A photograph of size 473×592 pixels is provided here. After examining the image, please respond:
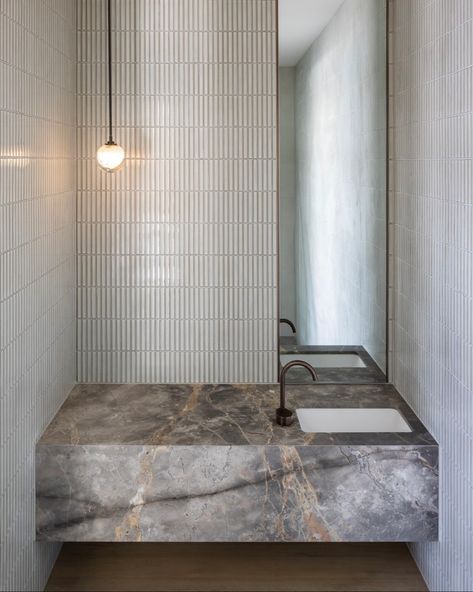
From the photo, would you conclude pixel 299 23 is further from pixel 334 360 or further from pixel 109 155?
pixel 334 360

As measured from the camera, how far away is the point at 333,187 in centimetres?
311

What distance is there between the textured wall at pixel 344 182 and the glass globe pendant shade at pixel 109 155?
75 cm

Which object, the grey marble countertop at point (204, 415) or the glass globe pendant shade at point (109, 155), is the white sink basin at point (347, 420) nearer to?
the grey marble countertop at point (204, 415)

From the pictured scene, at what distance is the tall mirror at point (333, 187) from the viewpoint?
119 inches

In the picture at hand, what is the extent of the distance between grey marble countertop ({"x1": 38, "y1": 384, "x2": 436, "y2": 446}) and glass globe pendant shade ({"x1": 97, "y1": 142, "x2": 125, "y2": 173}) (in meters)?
0.93

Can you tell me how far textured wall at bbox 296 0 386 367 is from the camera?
304 cm

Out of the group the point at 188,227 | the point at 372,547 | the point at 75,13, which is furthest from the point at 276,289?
the point at 75,13

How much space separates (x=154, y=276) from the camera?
318cm

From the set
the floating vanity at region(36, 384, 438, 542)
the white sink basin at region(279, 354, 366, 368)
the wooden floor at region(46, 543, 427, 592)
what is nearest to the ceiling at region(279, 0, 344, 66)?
the white sink basin at region(279, 354, 366, 368)

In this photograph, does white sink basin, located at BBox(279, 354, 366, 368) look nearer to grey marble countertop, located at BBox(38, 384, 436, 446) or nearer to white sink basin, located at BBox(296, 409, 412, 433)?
grey marble countertop, located at BBox(38, 384, 436, 446)

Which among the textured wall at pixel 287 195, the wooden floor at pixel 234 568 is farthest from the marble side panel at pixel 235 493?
the textured wall at pixel 287 195

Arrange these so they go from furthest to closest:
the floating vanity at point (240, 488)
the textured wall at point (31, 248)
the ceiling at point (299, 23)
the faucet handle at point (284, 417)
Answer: the ceiling at point (299, 23) < the faucet handle at point (284, 417) < the floating vanity at point (240, 488) < the textured wall at point (31, 248)

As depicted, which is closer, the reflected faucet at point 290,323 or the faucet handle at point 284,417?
the faucet handle at point 284,417

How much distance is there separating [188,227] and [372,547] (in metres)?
1.52
